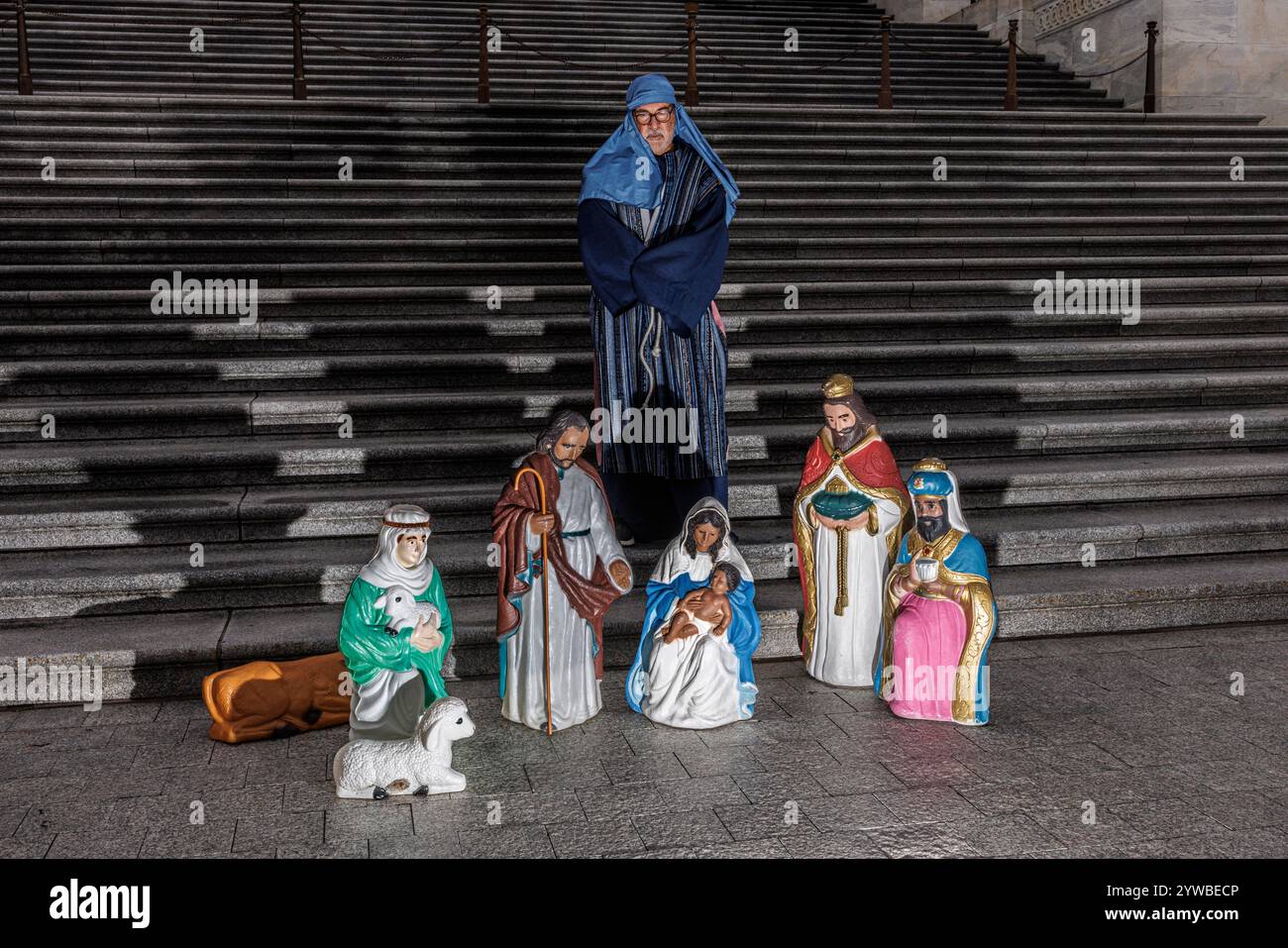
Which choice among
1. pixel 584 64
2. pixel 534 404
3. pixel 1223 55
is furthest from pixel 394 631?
pixel 1223 55

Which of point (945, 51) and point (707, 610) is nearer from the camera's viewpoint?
point (707, 610)

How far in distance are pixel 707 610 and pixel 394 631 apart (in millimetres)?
1263

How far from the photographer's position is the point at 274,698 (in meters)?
4.77

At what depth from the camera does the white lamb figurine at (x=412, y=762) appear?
426cm

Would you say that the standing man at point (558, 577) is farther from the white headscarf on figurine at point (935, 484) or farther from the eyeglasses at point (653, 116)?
the eyeglasses at point (653, 116)

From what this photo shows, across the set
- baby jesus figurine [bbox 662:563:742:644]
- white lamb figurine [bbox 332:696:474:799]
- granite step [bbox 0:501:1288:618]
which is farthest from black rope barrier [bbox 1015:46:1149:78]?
white lamb figurine [bbox 332:696:474:799]

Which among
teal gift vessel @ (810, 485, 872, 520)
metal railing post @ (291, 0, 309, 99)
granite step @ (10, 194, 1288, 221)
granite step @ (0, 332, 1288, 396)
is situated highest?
metal railing post @ (291, 0, 309, 99)

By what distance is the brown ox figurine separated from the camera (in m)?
4.71

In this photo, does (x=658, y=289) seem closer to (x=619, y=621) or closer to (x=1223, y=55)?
(x=619, y=621)

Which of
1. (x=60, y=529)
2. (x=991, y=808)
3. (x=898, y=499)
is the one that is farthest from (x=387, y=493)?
(x=991, y=808)

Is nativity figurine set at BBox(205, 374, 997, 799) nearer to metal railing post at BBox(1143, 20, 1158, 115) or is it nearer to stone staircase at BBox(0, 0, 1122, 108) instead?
stone staircase at BBox(0, 0, 1122, 108)

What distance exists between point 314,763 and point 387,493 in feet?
7.52

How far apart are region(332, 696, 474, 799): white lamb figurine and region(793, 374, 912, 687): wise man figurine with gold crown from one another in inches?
71.8

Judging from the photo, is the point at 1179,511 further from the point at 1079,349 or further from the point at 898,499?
the point at 898,499
